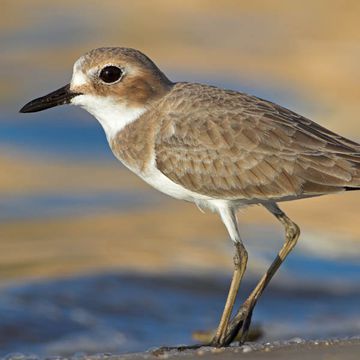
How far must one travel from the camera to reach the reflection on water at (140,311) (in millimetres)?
11984

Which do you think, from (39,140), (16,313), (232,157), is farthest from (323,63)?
(232,157)

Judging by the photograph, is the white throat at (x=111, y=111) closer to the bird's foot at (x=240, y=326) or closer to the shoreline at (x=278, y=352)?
the bird's foot at (x=240, y=326)

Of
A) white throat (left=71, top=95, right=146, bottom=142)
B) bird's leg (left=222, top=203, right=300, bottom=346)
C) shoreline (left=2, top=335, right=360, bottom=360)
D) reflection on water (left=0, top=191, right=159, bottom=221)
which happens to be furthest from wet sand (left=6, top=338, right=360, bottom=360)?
reflection on water (left=0, top=191, right=159, bottom=221)

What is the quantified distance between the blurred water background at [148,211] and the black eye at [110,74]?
2.58 m

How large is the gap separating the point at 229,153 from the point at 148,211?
15.6 ft

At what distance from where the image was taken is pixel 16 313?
12.3 meters

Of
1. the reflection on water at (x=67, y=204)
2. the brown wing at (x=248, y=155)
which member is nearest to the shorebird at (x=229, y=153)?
the brown wing at (x=248, y=155)

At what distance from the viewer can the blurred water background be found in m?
12.6

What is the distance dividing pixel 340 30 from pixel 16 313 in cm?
775

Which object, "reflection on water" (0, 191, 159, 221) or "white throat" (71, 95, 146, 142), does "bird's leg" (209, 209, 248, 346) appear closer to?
"white throat" (71, 95, 146, 142)

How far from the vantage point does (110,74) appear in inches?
398

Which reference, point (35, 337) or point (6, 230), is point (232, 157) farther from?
point (6, 230)

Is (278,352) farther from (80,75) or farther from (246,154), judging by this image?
(80,75)

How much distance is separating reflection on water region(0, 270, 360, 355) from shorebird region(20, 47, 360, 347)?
232 centimetres
